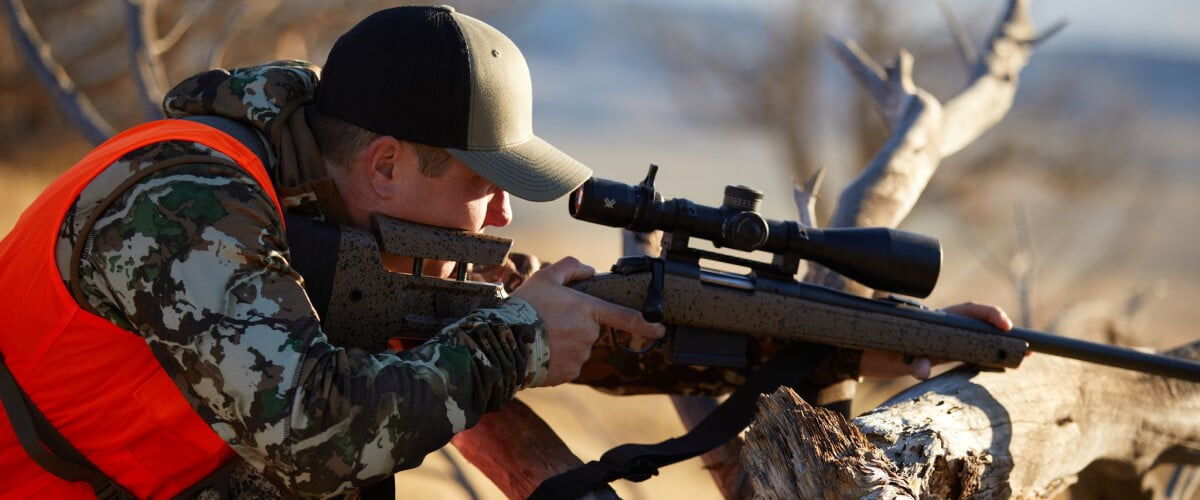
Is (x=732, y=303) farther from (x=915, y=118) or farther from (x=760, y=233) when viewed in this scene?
(x=915, y=118)

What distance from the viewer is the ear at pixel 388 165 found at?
2.39 meters

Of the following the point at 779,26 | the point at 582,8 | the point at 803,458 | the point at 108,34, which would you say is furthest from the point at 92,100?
the point at 582,8

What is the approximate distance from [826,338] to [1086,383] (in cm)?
90

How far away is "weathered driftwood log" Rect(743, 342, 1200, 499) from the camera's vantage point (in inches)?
81.3

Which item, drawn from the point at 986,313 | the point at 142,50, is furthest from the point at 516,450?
the point at 142,50

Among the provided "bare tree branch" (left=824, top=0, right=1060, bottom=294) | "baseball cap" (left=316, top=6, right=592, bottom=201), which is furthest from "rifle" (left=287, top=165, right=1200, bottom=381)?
"bare tree branch" (left=824, top=0, right=1060, bottom=294)

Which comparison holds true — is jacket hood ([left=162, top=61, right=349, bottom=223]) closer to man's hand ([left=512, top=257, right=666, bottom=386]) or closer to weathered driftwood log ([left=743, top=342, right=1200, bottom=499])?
man's hand ([left=512, top=257, right=666, bottom=386])

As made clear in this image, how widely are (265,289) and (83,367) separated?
0.47m

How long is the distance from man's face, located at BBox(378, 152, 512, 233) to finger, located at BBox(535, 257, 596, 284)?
0.72 ft

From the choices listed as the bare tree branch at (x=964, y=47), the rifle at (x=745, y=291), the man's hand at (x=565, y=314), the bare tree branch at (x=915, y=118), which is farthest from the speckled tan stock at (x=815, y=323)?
the bare tree branch at (x=964, y=47)

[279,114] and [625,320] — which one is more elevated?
[279,114]

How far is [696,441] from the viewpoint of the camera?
112 inches

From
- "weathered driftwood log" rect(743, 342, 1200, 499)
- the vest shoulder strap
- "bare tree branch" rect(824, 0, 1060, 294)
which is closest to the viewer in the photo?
"weathered driftwood log" rect(743, 342, 1200, 499)

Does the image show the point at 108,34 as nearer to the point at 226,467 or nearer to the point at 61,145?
the point at 61,145
